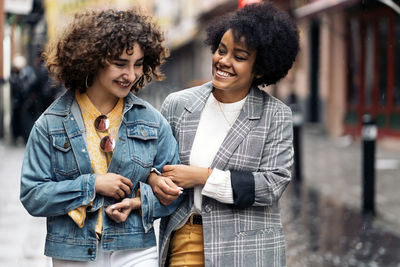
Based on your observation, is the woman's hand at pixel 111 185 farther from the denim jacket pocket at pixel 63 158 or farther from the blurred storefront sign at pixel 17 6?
the blurred storefront sign at pixel 17 6

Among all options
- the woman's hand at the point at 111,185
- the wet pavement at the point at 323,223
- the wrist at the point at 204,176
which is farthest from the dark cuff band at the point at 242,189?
the wet pavement at the point at 323,223

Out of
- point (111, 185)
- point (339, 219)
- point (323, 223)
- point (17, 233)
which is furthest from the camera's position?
point (339, 219)

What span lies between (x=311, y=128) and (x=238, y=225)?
1751 cm

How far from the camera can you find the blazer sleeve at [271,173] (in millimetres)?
2707

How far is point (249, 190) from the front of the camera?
271 centimetres

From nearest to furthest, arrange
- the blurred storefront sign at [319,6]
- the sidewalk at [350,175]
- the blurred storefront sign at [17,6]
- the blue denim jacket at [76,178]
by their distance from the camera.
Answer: the blue denim jacket at [76,178] < the sidewalk at [350,175] < the blurred storefront sign at [17,6] < the blurred storefront sign at [319,6]

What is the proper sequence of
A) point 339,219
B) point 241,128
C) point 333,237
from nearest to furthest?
point 241,128 < point 333,237 < point 339,219

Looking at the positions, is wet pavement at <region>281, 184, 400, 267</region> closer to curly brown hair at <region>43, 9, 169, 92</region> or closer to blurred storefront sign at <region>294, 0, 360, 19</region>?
curly brown hair at <region>43, 9, 169, 92</region>

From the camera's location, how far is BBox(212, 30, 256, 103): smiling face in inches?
109

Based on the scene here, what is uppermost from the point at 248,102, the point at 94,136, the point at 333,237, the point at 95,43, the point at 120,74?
the point at 95,43

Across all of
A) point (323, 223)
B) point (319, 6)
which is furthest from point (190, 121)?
point (319, 6)

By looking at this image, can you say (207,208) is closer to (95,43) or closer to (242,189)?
(242,189)

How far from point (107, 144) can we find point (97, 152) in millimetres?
61

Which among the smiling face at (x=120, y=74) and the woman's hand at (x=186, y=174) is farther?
the woman's hand at (x=186, y=174)
